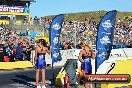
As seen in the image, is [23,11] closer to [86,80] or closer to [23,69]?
[23,69]

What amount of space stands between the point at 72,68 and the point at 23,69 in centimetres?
1006

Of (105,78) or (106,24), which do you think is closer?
(105,78)

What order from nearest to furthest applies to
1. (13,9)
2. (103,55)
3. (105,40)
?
(103,55) → (105,40) → (13,9)

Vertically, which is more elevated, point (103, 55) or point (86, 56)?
point (86, 56)

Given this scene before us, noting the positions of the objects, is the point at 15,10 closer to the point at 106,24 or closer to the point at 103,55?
the point at 106,24

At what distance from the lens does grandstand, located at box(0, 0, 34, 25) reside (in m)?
54.9

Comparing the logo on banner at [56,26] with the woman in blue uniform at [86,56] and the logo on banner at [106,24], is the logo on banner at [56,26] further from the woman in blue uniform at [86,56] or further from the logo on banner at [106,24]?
the woman in blue uniform at [86,56]

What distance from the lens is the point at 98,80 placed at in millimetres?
8539

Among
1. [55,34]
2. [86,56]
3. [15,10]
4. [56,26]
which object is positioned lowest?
[86,56]

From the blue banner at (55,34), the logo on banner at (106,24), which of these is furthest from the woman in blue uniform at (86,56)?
the blue banner at (55,34)

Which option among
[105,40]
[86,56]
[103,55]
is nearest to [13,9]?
[105,40]

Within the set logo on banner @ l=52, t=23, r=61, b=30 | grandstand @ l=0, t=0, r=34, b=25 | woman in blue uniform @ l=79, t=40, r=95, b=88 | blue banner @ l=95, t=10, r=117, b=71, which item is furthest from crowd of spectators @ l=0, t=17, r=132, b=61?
grandstand @ l=0, t=0, r=34, b=25

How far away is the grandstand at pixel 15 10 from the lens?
54.9 metres

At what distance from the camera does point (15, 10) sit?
56844 mm
